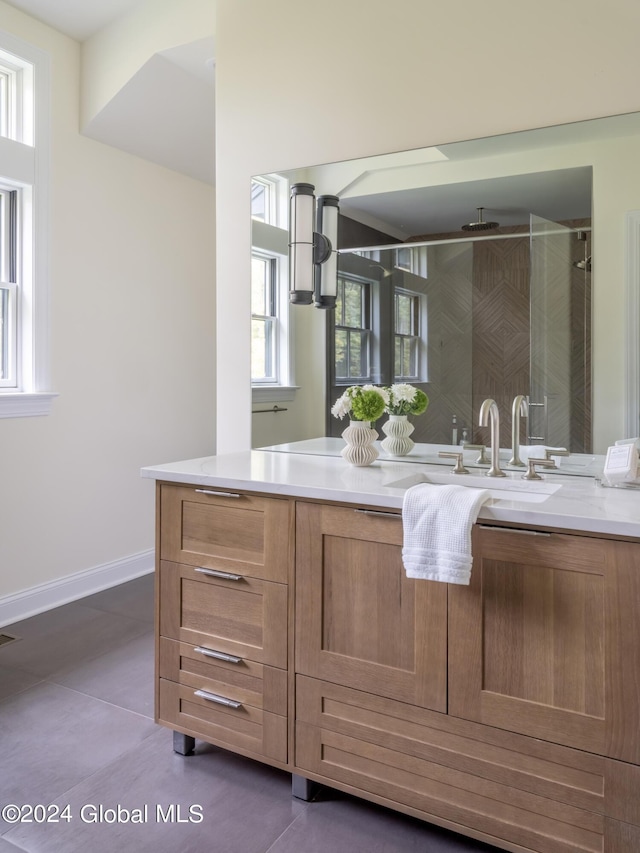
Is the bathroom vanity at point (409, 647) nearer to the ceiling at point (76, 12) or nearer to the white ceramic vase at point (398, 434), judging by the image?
the white ceramic vase at point (398, 434)

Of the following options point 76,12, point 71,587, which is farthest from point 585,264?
point 71,587

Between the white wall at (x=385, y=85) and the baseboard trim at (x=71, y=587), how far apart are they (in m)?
1.36

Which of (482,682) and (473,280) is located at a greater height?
(473,280)

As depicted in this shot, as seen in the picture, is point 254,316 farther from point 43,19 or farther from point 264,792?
point 43,19

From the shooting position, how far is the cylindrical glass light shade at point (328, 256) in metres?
2.42

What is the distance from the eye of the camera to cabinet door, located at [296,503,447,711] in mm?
1613

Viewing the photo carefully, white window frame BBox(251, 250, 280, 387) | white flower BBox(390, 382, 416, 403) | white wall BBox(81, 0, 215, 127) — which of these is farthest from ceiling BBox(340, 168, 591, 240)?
white wall BBox(81, 0, 215, 127)

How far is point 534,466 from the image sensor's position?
203cm

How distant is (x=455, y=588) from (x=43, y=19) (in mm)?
3263

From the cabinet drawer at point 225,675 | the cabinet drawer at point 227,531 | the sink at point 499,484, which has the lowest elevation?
the cabinet drawer at point 225,675

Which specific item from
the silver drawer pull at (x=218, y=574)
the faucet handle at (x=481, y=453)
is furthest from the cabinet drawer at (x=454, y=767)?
the faucet handle at (x=481, y=453)

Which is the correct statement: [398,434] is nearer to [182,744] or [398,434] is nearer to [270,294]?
[270,294]

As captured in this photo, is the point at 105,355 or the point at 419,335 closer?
the point at 419,335

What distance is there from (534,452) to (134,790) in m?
1.60
